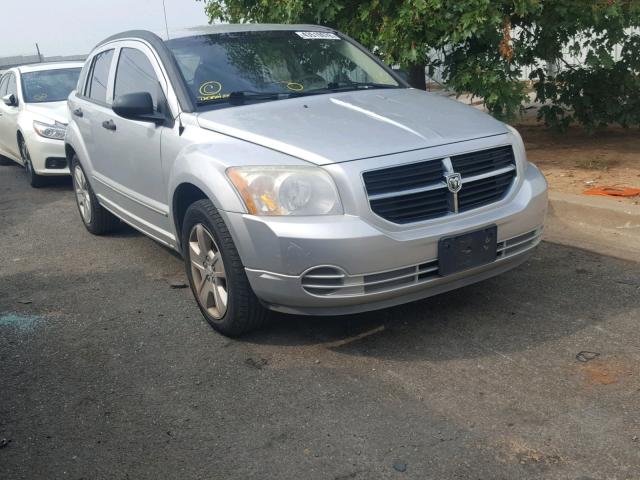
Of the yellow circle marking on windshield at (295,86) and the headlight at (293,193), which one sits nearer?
the headlight at (293,193)

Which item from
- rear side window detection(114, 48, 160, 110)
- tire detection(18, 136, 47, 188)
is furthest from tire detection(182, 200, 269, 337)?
tire detection(18, 136, 47, 188)

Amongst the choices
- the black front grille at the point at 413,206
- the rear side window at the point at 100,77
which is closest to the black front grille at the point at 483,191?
the black front grille at the point at 413,206

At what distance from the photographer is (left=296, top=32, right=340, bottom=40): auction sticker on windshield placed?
5.55 meters

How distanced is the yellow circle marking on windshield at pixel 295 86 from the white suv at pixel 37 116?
4.81 m

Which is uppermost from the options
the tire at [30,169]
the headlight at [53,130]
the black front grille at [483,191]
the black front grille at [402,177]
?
the black front grille at [402,177]

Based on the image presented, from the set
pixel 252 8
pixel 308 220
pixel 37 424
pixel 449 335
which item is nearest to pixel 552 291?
pixel 449 335

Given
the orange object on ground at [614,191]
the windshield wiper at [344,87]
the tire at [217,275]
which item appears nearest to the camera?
the tire at [217,275]

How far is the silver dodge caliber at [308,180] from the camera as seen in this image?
374 cm

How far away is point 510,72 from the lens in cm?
789

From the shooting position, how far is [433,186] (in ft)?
12.8

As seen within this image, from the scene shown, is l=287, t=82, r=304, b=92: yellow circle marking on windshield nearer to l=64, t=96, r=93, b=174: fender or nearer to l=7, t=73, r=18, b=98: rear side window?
l=64, t=96, r=93, b=174: fender

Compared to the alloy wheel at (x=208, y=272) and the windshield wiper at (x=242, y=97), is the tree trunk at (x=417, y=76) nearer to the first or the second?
the windshield wiper at (x=242, y=97)

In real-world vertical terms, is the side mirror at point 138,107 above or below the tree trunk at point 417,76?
above

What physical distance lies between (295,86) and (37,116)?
6005 millimetres
